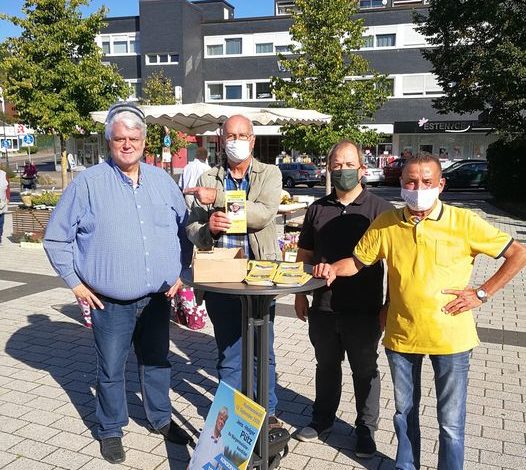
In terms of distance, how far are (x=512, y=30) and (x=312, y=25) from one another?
648cm

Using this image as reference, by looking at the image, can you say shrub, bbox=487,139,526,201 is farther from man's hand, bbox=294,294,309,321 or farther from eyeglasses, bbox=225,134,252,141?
eyeglasses, bbox=225,134,252,141

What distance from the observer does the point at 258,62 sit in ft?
131

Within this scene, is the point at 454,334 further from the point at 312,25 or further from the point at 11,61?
the point at 312,25

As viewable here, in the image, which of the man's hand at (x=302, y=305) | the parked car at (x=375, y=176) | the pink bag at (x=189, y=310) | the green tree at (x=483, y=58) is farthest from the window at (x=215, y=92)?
the man's hand at (x=302, y=305)

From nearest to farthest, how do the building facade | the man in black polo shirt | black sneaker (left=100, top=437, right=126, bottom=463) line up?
the man in black polo shirt < black sneaker (left=100, top=437, right=126, bottom=463) < the building facade

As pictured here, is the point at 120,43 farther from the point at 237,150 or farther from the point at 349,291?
the point at 349,291

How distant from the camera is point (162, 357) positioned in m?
3.56

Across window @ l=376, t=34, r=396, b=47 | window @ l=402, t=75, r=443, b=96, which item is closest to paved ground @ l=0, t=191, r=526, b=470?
window @ l=402, t=75, r=443, b=96

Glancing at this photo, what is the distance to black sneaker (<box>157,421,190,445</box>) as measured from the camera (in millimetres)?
3545

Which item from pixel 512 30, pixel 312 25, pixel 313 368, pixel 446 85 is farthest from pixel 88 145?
pixel 313 368

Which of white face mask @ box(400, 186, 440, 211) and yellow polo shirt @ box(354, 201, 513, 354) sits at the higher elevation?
white face mask @ box(400, 186, 440, 211)

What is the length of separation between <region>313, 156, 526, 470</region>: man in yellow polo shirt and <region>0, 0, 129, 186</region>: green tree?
13742mm

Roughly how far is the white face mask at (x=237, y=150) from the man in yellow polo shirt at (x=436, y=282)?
0.79 metres

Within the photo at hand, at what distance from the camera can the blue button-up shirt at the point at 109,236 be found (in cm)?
311
